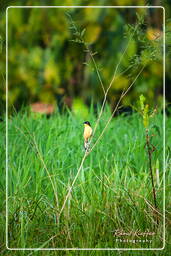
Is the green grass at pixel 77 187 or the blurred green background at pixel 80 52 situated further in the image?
the blurred green background at pixel 80 52

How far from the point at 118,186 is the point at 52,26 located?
627 mm

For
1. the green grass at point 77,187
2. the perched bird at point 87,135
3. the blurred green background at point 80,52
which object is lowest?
the green grass at point 77,187

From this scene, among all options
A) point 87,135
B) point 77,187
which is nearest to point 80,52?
point 87,135

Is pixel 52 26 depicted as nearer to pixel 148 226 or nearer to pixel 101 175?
pixel 101 175

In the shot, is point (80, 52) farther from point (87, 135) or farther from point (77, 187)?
point (77, 187)

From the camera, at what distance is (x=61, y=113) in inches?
97.0

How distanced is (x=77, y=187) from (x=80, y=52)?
464mm

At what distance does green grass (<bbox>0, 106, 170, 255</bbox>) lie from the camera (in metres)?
1.95

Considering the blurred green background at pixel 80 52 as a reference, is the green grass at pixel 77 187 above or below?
below

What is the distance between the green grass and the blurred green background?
126mm

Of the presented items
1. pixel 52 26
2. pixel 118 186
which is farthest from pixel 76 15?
pixel 118 186

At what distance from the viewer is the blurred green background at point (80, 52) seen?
2.06 m

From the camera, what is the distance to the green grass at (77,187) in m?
→ 1.95

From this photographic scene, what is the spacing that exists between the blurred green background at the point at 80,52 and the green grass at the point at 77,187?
0.41 ft
